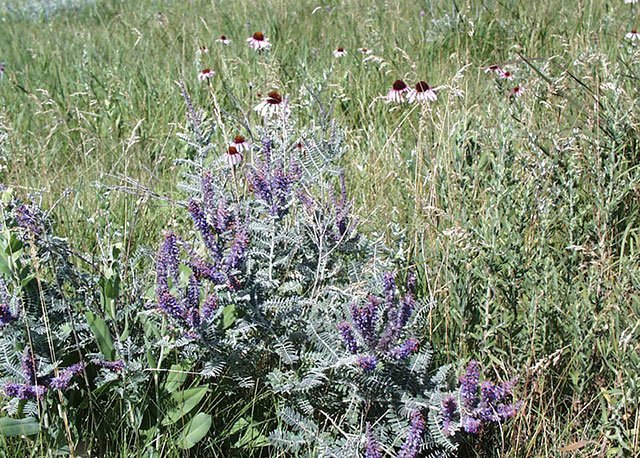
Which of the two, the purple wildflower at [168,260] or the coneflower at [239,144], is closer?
the purple wildflower at [168,260]

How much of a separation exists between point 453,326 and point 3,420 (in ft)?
3.66

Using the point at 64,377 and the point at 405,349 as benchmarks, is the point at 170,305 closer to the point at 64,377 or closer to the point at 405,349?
the point at 64,377

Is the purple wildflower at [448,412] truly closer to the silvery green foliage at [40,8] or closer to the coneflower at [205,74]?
the coneflower at [205,74]

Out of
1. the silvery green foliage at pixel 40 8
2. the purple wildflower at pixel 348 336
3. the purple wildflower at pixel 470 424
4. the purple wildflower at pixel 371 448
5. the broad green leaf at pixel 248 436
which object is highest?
the purple wildflower at pixel 348 336

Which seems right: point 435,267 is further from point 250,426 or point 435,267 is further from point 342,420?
→ point 250,426

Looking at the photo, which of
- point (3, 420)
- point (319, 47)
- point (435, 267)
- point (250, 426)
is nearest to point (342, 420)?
point (250, 426)

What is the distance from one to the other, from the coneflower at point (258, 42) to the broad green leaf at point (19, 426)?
9.74 feet

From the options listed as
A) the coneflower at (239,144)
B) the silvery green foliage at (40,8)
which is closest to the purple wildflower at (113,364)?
the coneflower at (239,144)

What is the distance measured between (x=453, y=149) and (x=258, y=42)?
223cm

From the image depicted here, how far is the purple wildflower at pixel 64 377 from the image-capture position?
1641 mm

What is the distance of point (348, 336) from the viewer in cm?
163

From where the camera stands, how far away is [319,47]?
4539 mm

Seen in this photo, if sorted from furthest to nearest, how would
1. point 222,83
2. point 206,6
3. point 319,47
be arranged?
point 206,6 < point 319,47 < point 222,83

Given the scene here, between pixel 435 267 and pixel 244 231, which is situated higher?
pixel 244 231
